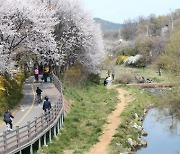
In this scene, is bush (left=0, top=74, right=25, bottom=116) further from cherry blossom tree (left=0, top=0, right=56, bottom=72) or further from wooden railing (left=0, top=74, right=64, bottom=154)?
wooden railing (left=0, top=74, right=64, bottom=154)

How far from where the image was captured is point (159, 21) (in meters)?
146

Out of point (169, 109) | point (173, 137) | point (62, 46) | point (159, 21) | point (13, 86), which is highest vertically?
point (159, 21)

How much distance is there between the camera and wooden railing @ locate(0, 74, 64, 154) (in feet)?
61.0

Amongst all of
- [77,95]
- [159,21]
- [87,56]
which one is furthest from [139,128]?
[159,21]

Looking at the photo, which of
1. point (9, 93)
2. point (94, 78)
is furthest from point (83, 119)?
point (94, 78)

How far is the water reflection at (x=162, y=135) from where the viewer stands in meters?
27.9

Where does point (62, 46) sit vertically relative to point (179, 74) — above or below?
above

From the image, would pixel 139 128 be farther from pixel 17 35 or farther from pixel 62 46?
pixel 62 46

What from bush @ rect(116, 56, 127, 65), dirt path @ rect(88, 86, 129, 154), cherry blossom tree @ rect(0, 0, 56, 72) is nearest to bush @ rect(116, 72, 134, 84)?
dirt path @ rect(88, 86, 129, 154)

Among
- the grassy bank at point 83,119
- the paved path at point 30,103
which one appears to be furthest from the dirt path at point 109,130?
the paved path at point 30,103

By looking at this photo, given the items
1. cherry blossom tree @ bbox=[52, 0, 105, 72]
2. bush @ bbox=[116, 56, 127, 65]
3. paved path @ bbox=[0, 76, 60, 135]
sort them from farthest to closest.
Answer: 1. bush @ bbox=[116, 56, 127, 65]
2. cherry blossom tree @ bbox=[52, 0, 105, 72]
3. paved path @ bbox=[0, 76, 60, 135]

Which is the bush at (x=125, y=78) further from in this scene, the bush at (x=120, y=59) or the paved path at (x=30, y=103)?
the bush at (x=120, y=59)

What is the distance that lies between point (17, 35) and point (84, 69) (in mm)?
22970

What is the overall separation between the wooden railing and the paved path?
4.97ft
